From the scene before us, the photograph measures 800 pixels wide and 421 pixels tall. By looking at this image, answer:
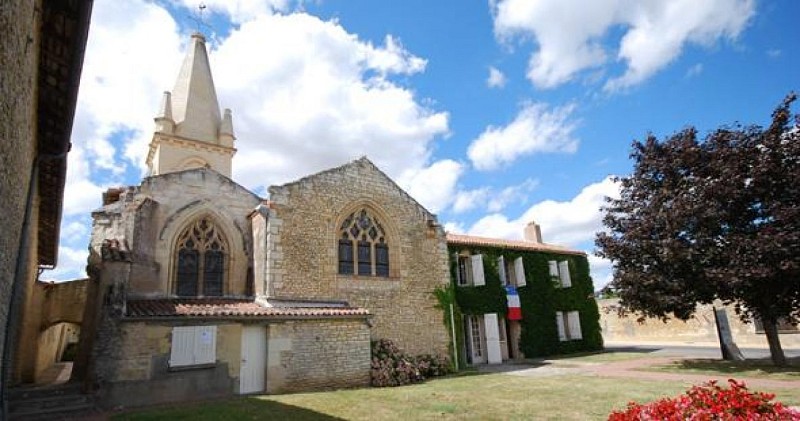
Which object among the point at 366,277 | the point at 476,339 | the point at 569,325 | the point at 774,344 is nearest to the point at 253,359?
the point at 366,277

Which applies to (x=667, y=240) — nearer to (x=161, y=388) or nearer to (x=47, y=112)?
(x=161, y=388)

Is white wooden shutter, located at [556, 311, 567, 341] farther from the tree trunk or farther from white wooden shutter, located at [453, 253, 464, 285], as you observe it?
the tree trunk

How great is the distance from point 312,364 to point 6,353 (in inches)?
281

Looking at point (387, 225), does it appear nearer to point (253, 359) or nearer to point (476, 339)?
point (476, 339)

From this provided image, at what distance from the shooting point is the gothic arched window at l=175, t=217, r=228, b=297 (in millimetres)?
14008

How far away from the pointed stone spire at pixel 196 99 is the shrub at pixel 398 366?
15699 millimetres

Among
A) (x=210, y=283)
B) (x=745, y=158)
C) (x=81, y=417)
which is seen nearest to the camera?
(x=81, y=417)

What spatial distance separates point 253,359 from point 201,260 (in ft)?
14.3

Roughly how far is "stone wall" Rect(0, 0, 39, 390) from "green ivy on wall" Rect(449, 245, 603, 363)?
14623 mm

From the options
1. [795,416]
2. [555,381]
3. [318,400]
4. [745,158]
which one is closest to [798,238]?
[745,158]

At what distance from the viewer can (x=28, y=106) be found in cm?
531

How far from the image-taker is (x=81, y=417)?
892cm

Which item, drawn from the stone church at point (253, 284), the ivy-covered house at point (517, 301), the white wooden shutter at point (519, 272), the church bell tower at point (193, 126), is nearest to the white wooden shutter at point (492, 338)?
the ivy-covered house at point (517, 301)

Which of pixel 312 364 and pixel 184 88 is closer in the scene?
pixel 312 364
